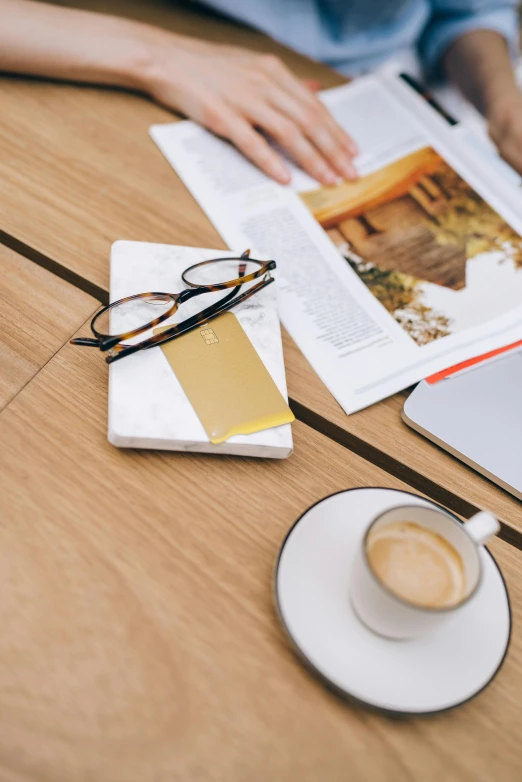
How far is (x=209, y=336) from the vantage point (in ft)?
1.80

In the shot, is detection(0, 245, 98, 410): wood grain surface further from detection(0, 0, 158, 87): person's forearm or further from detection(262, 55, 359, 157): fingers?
detection(262, 55, 359, 157): fingers

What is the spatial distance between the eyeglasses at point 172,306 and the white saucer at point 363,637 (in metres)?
0.21

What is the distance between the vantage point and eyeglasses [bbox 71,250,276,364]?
501 mm

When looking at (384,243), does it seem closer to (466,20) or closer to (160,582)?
(160,582)

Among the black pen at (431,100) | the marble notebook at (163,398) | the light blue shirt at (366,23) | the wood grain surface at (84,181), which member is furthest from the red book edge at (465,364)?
the light blue shirt at (366,23)

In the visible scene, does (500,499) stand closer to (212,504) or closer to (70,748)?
(212,504)

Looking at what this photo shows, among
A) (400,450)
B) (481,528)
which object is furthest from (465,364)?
(481,528)

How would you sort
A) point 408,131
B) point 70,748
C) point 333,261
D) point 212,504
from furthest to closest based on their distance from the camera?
point 408,131, point 333,261, point 212,504, point 70,748

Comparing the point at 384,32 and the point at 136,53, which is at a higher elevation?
the point at 384,32

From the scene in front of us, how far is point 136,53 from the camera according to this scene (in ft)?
2.52

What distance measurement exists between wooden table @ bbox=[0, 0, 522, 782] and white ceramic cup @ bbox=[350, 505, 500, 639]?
7cm

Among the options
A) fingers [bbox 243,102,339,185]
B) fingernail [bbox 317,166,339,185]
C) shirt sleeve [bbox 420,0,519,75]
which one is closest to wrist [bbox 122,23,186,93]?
fingers [bbox 243,102,339,185]

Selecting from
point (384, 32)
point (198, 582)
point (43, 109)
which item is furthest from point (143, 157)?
point (384, 32)

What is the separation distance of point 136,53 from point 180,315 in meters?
0.44
